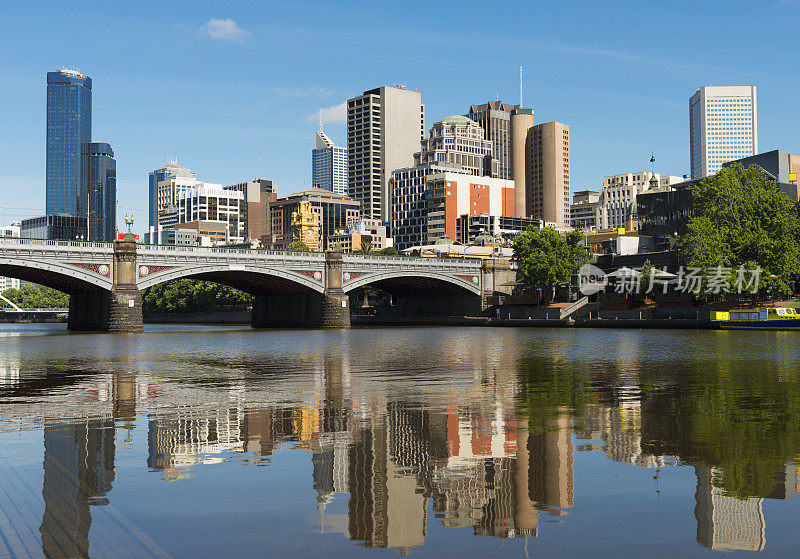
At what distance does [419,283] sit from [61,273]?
57.3 metres

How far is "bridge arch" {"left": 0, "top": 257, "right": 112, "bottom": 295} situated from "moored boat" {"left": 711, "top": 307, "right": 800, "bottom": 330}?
214 ft

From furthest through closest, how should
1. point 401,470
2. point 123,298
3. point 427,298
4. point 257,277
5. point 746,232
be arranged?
1. point 427,298
2. point 257,277
3. point 123,298
4. point 746,232
5. point 401,470

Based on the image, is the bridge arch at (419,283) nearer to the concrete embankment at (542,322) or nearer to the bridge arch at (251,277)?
the concrete embankment at (542,322)

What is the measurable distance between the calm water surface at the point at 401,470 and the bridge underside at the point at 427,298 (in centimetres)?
10380

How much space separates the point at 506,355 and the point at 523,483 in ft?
106

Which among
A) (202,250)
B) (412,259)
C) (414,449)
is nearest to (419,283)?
(412,259)

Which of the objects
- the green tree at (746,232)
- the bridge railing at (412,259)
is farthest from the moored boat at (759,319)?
the bridge railing at (412,259)

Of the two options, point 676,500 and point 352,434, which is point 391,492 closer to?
point 676,500

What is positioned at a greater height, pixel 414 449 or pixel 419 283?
Answer: pixel 419 283

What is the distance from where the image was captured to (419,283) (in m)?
130

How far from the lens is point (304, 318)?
117250mm

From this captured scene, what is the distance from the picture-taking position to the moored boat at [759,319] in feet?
244

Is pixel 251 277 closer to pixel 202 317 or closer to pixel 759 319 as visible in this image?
pixel 759 319

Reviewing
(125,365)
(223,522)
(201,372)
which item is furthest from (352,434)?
(125,365)
